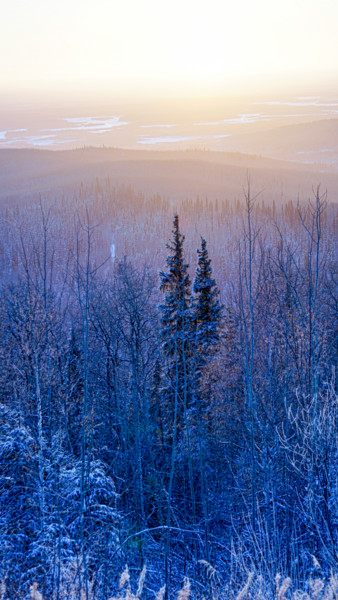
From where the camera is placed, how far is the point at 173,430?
34.0 ft

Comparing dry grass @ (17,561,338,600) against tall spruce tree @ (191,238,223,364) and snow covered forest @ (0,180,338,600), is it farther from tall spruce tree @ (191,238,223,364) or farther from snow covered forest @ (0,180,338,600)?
tall spruce tree @ (191,238,223,364)

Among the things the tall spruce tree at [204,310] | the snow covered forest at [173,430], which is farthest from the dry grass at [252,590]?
the tall spruce tree at [204,310]

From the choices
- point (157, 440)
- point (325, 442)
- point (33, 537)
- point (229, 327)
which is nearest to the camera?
point (325, 442)

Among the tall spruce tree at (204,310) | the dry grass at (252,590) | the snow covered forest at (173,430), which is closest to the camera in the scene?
the dry grass at (252,590)

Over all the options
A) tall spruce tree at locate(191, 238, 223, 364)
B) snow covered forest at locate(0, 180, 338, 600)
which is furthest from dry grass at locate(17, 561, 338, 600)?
tall spruce tree at locate(191, 238, 223, 364)

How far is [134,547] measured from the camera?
10.8m

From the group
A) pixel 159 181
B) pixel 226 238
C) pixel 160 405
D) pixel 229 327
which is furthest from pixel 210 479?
pixel 159 181

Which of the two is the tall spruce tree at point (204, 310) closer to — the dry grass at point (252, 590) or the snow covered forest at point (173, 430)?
the snow covered forest at point (173, 430)

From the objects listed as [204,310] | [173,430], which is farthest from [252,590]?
[204,310]

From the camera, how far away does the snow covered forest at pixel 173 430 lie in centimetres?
739

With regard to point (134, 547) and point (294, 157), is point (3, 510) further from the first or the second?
point (294, 157)

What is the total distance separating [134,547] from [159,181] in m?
129

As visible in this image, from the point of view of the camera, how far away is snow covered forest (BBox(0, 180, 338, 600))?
739cm

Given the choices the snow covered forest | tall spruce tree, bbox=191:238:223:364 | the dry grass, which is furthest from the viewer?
tall spruce tree, bbox=191:238:223:364
